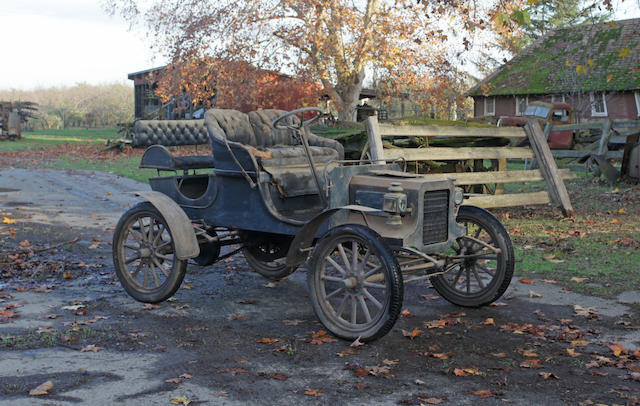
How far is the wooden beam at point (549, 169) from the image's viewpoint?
1112cm

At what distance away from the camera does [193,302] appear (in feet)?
20.3

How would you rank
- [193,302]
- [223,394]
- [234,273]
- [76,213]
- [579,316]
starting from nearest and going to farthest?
1. [223,394]
2. [579,316]
3. [193,302]
4. [234,273]
5. [76,213]

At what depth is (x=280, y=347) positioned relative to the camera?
4805 millimetres

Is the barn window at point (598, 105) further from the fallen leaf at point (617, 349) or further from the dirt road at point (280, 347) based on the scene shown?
the fallen leaf at point (617, 349)

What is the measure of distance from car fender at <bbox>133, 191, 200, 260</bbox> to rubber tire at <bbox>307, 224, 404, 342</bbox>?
1.24 metres

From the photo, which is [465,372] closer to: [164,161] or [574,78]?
[164,161]

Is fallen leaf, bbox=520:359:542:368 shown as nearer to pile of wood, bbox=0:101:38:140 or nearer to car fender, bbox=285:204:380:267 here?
car fender, bbox=285:204:380:267

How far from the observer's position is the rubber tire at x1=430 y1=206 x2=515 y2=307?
568 centimetres

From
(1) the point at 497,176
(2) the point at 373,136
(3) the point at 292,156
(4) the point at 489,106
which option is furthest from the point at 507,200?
(4) the point at 489,106

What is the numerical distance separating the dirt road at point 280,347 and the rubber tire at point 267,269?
117 millimetres

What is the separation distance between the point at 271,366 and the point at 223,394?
0.57m

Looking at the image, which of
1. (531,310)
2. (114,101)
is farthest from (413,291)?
(114,101)

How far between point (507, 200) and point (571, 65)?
2533cm

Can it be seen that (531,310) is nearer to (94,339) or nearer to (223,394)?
(223,394)
